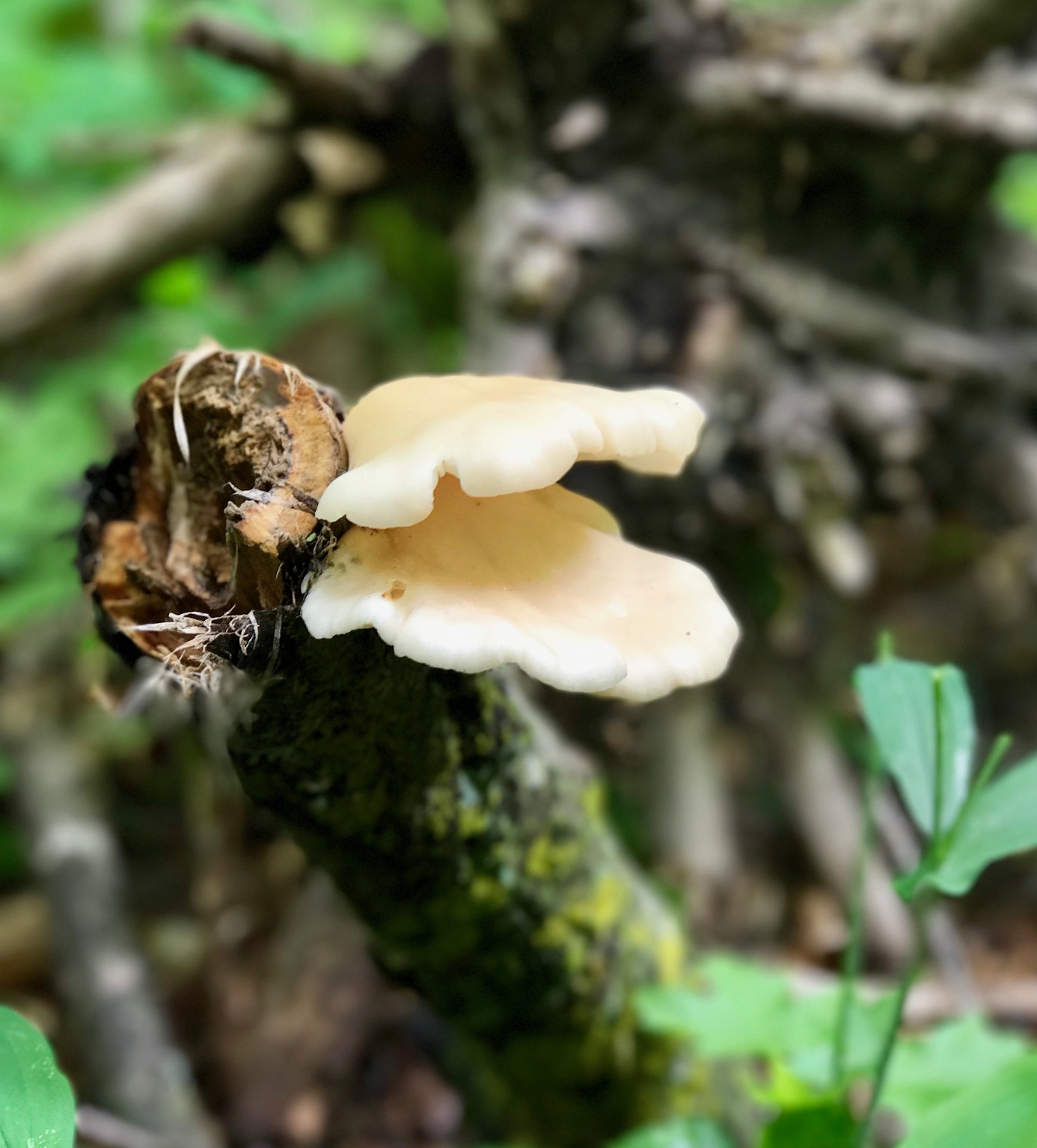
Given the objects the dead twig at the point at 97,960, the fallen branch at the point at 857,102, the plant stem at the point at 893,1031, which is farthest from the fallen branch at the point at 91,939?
the fallen branch at the point at 857,102

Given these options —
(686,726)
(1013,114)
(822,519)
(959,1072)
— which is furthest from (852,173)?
(959,1072)

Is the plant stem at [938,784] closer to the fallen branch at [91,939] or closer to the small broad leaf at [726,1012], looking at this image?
the small broad leaf at [726,1012]

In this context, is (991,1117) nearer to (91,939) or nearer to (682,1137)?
(682,1137)

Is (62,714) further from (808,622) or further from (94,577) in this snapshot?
(808,622)

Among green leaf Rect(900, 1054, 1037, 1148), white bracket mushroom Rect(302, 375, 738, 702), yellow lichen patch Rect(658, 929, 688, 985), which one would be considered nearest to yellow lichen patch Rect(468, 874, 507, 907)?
white bracket mushroom Rect(302, 375, 738, 702)

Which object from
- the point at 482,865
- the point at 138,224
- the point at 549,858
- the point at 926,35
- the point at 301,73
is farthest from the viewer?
the point at 138,224

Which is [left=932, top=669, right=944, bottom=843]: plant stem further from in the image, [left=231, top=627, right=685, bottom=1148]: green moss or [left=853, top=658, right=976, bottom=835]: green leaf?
[left=231, top=627, right=685, bottom=1148]: green moss

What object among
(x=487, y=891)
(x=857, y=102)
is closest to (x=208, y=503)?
(x=487, y=891)
